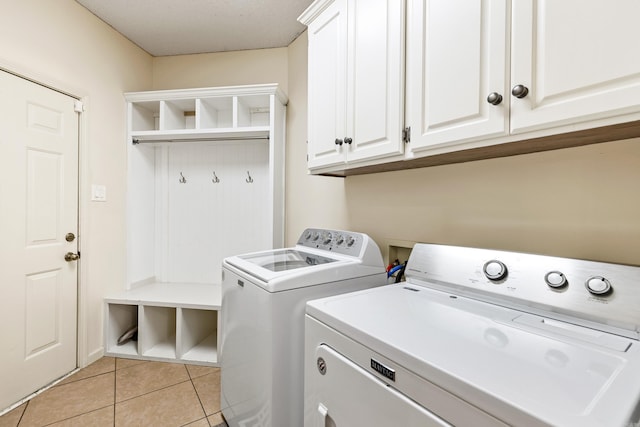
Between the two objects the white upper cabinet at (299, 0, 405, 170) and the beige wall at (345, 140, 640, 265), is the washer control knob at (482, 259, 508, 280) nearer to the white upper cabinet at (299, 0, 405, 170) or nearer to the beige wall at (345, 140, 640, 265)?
the beige wall at (345, 140, 640, 265)

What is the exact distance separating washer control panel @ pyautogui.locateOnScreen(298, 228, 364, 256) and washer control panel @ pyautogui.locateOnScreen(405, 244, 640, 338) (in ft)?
1.29

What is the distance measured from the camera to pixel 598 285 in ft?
2.68

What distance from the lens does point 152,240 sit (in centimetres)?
289

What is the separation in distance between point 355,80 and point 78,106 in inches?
81.8

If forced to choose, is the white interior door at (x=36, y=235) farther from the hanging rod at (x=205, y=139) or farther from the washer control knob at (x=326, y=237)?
the washer control knob at (x=326, y=237)

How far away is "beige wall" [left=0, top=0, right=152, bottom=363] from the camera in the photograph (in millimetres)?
1877

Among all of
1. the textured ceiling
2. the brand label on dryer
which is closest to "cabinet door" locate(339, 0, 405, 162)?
the brand label on dryer

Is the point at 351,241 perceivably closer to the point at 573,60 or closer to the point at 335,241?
the point at 335,241

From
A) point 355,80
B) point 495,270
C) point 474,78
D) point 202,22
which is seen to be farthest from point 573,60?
point 202,22

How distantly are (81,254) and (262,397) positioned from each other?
1.87 metres

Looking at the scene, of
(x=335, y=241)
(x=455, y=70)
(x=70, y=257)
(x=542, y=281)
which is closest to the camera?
(x=542, y=281)

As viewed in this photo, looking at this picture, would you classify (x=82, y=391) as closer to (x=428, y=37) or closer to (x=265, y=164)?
(x=265, y=164)

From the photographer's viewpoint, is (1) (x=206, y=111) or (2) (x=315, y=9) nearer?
(2) (x=315, y=9)

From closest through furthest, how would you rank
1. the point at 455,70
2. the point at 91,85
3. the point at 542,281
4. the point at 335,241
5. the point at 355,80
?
1. the point at 542,281
2. the point at 455,70
3. the point at 355,80
4. the point at 335,241
5. the point at 91,85
